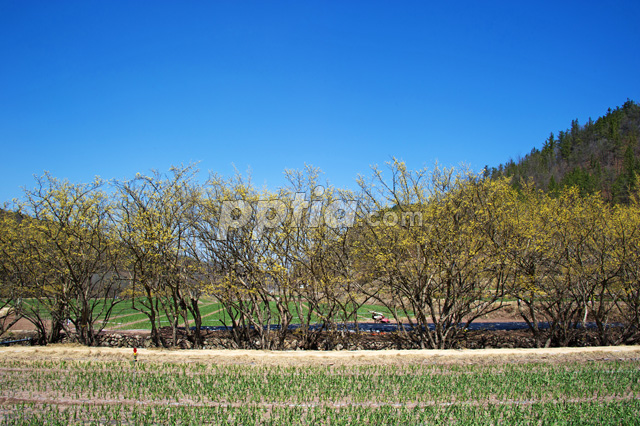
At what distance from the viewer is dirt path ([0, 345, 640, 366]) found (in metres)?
12.5

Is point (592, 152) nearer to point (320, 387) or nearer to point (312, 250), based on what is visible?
point (312, 250)

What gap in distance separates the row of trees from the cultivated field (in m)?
3.67

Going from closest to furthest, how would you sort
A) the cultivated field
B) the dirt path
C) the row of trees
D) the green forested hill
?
the cultivated field → the dirt path → the row of trees → the green forested hill

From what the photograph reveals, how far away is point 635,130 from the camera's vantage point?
10944cm

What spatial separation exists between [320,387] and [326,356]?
3.60 m

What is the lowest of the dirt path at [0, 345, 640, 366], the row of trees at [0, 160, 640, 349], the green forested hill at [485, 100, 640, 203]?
the dirt path at [0, 345, 640, 366]

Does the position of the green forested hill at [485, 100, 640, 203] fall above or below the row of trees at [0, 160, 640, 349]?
above

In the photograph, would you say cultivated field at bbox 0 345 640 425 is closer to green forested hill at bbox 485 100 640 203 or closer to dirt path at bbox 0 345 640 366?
dirt path at bbox 0 345 640 366

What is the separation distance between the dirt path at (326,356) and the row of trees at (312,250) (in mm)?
3127

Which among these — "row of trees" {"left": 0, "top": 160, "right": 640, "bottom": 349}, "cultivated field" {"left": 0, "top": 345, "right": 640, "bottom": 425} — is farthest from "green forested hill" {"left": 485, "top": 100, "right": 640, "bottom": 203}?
"cultivated field" {"left": 0, "top": 345, "right": 640, "bottom": 425}

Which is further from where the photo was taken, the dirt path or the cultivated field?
the dirt path

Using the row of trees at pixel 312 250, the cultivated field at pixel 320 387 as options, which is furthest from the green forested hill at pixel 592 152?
the cultivated field at pixel 320 387

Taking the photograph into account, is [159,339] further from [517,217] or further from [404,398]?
[517,217]

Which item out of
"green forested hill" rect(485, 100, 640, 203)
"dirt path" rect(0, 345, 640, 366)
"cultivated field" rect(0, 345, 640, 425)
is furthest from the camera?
"green forested hill" rect(485, 100, 640, 203)
